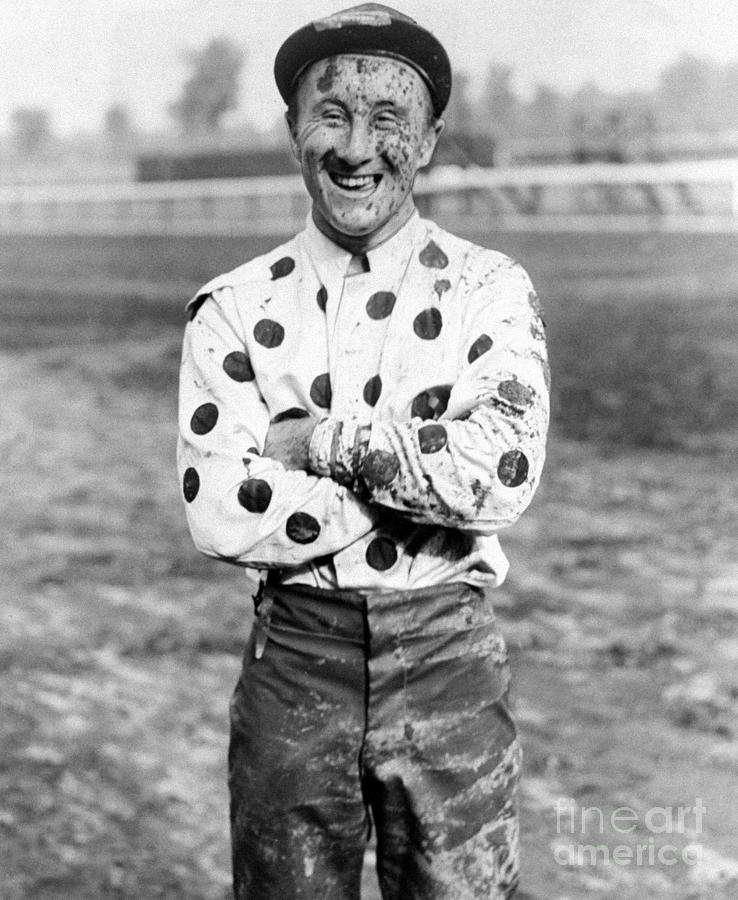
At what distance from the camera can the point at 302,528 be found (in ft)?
4.66

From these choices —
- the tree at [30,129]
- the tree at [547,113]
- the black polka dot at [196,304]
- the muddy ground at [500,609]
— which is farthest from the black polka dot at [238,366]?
the tree at [30,129]

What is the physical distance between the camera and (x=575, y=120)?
10.2ft

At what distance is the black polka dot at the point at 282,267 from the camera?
61.5 inches

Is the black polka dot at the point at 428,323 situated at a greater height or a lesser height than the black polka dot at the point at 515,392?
greater

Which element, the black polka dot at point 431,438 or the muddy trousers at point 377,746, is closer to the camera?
the black polka dot at point 431,438

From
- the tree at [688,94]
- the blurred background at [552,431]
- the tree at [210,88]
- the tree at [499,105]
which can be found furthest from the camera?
the tree at [210,88]

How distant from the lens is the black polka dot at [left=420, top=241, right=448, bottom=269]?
1.51 m

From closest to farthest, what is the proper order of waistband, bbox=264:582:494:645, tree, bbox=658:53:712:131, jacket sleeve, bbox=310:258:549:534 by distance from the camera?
jacket sleeve, bbox=310:258:549:534
waistband, bbox=264:582:494:645
tree, bbox=658:53:712:131

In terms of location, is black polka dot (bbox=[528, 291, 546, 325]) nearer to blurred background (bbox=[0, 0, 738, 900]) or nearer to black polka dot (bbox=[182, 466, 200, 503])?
black polka dot (bbox=[182, 466, 200, 503])

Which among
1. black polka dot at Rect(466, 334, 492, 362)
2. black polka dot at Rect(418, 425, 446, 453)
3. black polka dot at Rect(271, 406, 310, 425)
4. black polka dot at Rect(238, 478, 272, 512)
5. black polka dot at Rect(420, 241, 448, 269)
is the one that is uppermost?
black polka dot at Rect(420, 241, 448, 269)

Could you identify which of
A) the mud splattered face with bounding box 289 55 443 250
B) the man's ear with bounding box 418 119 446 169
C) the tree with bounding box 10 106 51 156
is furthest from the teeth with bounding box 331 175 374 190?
the tree with bounding box 10 106 51 156

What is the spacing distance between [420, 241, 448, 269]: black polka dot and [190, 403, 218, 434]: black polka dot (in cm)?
33

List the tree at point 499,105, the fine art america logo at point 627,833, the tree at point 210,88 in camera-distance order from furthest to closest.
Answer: the tree at point 210,88, the tree at point 499,105, the fine art america logo at point 627,833

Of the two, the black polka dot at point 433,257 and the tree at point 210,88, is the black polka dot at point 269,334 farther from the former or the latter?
the tree at point 210,88
